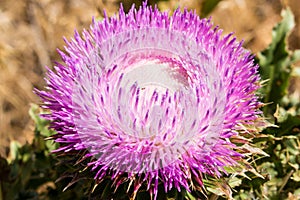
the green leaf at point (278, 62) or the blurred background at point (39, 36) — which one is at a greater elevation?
the blurred background at point (39, 36)

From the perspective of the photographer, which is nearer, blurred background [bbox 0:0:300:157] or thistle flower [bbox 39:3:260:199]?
thistle flower [bbox 39:3:260:199]

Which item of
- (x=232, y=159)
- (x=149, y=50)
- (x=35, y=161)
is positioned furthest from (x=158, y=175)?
(x=35, y=161)

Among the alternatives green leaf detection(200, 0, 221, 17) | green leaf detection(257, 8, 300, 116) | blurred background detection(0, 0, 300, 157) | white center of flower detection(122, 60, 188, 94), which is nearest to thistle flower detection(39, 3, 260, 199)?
white center of flower detection(122, 60, 188, 94)

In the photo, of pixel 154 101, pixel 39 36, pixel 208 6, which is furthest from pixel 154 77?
pixel 39 36

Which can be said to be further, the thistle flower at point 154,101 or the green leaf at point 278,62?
the green leaf at point 278,62

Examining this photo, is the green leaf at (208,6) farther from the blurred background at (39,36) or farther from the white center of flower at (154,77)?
the white center of flower at (154,77)

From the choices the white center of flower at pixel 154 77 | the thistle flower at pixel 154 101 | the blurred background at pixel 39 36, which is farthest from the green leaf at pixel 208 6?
the white center of flower at pixel 154 77

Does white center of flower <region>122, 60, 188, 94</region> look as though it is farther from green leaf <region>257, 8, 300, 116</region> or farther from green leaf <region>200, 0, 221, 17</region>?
green leaf <region>200, 0, 221, 17</region>

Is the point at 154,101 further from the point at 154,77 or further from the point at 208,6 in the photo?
the point at 208,6
